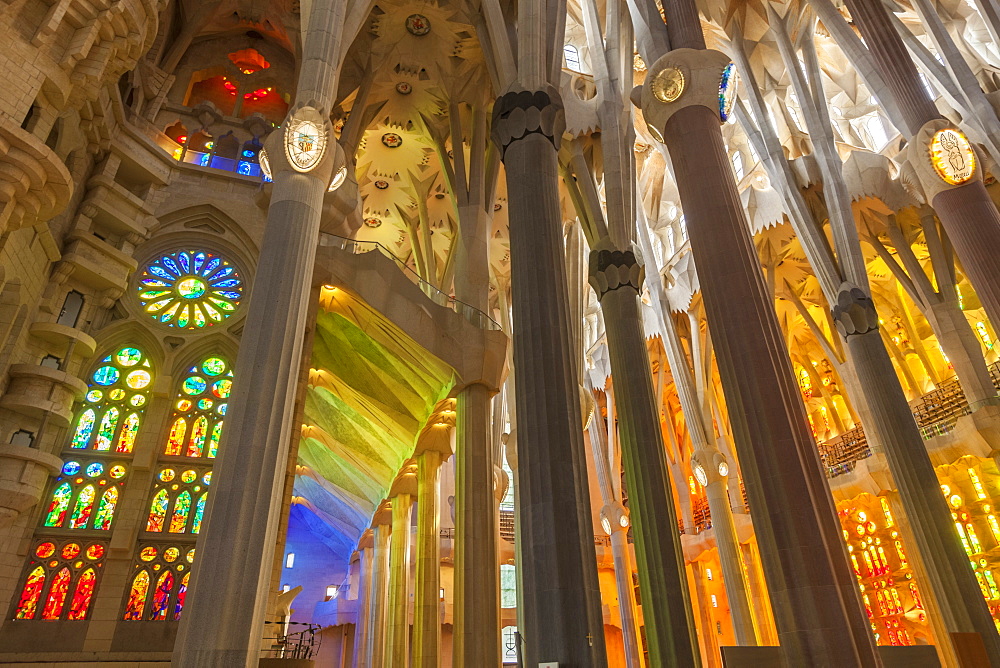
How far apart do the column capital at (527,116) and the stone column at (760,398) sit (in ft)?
5.09

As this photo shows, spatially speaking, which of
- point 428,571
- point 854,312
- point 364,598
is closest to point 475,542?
point 428,571

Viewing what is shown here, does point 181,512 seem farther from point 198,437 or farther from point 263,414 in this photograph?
point 263,414

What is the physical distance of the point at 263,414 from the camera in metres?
6.21

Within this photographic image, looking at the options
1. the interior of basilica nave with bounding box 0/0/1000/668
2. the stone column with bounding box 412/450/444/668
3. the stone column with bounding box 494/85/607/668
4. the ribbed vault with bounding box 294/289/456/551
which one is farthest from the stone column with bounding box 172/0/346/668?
the stone column with bounding box 412/450/444/668

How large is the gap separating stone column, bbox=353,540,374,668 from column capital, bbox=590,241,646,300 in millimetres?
14658

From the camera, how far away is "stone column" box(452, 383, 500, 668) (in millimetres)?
9477

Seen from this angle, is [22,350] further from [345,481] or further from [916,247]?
[916,247]

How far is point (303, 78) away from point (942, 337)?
50.0 feet

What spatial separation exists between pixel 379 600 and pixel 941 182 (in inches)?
698

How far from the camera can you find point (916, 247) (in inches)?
723

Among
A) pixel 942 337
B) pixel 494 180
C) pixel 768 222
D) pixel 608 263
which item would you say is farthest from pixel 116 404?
pixel 942 337

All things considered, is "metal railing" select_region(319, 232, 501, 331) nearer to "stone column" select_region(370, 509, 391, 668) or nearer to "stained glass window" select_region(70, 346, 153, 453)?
"stained glass window" select_region(70, 346, 153, 453)

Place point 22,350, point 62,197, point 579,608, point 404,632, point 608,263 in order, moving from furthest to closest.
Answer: point 404,632
point 608,263
point 22,350
point 62,197
point 579,608

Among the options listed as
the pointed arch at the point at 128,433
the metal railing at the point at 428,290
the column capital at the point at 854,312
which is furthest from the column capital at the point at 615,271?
the pointed arch at the point at 128,433
